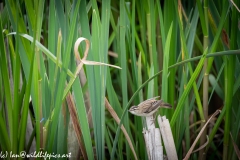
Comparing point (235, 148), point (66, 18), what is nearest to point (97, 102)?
point (66, 18)

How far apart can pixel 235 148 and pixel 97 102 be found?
38cm

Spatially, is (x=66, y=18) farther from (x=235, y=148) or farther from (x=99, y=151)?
(x=235, y=148)

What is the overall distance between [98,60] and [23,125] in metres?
0.25

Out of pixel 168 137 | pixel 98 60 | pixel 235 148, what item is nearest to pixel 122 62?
pixel 98 60

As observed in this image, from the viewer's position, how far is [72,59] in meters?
0.81

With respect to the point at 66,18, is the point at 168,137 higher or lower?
lower

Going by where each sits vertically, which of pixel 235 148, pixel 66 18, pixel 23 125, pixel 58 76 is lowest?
pixel 235 148

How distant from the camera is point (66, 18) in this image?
0.76 m

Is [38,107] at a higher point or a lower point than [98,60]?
lower

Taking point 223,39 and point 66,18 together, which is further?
point 223,39

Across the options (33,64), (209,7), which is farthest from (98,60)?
(209,7)

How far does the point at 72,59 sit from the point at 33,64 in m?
0.10

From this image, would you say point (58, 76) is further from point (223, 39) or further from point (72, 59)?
point (223, 39)

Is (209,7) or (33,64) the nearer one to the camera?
(33,64)
